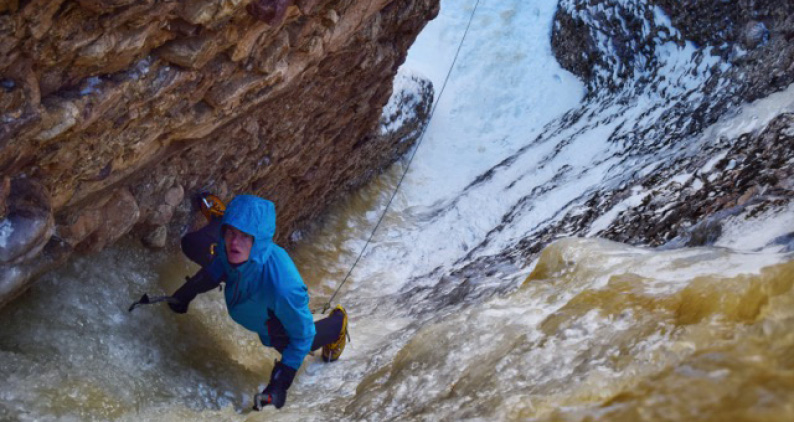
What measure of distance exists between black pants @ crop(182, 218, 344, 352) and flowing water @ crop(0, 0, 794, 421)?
0.25m

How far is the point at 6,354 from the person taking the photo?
3799 mm

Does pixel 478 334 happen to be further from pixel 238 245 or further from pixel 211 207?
pixel 211 207

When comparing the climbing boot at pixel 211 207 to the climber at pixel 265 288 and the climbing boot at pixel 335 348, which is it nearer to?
the climber at pixel 265 288

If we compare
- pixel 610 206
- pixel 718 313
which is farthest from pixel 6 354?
pixel 610 206

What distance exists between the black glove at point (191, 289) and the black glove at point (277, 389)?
2.95 feet

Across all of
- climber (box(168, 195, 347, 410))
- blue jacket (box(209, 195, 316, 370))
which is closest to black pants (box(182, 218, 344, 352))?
climber (box(168, 195, 347, 410))

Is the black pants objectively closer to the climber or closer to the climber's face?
the climber

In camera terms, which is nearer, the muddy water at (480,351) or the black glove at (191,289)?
the muddy water at (480,351)

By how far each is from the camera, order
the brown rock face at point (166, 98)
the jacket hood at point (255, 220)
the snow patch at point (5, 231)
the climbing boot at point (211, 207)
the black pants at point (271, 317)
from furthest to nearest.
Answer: the climbing boot at point (211, 207) < the black pants at point (271, 317) < the jacket hood at point (255, 220) < the snow patch at point (5, 231) < the brown rock face at point (166, 98)

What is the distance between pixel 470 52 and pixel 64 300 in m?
9.45

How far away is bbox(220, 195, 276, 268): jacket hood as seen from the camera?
408 cm

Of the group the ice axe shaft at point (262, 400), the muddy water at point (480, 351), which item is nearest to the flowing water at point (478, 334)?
the muddy water at point (480, 351)

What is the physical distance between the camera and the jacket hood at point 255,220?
4078 millimetres

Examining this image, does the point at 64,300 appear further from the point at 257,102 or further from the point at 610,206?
the point at 610,206
